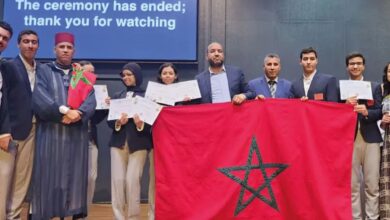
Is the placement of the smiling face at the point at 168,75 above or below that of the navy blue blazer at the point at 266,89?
above

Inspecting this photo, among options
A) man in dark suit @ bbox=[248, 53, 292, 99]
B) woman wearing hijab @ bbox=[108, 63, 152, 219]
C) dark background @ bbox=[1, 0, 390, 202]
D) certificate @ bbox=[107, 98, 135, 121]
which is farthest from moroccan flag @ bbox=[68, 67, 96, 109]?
dark background @ bbox=[1, 0, 390, 202]

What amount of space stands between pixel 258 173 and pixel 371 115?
3.32 feet

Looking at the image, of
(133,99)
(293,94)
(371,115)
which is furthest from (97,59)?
(371,115)

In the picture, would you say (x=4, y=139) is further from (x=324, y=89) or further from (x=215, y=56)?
(x=324, y=89)

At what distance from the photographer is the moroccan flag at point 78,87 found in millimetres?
3268

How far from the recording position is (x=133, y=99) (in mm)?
3410

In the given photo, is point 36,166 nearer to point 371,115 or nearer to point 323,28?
point 371,115

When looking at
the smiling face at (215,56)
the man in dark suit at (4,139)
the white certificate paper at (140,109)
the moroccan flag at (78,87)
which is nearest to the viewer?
the man in dark suit at (4,139)

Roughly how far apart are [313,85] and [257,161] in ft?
2.63

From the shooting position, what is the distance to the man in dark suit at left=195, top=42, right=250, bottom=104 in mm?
3717

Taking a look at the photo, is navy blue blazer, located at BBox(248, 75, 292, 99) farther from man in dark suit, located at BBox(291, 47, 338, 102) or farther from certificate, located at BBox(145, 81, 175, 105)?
certificate, located at BBox(145, 81, 175, 105)

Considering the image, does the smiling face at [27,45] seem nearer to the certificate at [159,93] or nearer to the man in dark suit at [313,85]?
the certificate at [159,93]

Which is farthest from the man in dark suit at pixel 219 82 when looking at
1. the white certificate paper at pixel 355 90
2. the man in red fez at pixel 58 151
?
the man in red fez at pixel 58 151

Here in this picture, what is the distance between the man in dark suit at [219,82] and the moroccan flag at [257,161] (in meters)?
0.33
